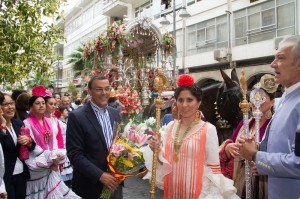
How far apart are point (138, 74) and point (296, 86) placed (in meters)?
9.11

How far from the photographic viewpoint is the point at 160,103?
268 cm

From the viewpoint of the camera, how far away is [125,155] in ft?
8.75

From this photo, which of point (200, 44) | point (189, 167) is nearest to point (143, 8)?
point (200, 44)

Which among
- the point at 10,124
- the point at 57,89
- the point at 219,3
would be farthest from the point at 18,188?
the point at 57,89

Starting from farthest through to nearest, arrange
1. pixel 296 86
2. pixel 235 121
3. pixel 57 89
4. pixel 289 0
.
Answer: pixel 57 89
pixel 289 0
pixel 235 121
pixel 296 86

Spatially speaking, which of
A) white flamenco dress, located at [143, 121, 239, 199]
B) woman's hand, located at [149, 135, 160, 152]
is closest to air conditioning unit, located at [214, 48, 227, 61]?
white flamenco dress, located at [143, 121, 239, 199]

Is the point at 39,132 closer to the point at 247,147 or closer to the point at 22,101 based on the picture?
the point at 22,101

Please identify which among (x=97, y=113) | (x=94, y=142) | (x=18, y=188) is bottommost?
(x=18, y=188)

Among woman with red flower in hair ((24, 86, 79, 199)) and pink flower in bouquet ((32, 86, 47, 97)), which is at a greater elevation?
pink flower in bouquet ((32, 86, 47, 97))

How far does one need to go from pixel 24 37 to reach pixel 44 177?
3502 mm

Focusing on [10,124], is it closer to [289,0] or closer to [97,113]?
[97,113]

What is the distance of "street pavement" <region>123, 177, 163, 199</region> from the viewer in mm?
5523

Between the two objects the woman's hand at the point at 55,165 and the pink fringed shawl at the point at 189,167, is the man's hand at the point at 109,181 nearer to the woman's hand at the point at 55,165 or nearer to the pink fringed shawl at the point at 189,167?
the pink fringed shawl at the point at 189,167

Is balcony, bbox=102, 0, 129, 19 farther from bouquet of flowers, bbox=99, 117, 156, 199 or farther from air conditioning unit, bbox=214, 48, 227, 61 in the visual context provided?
bouquet of flowers, bbox=99, 117, 156, 199
